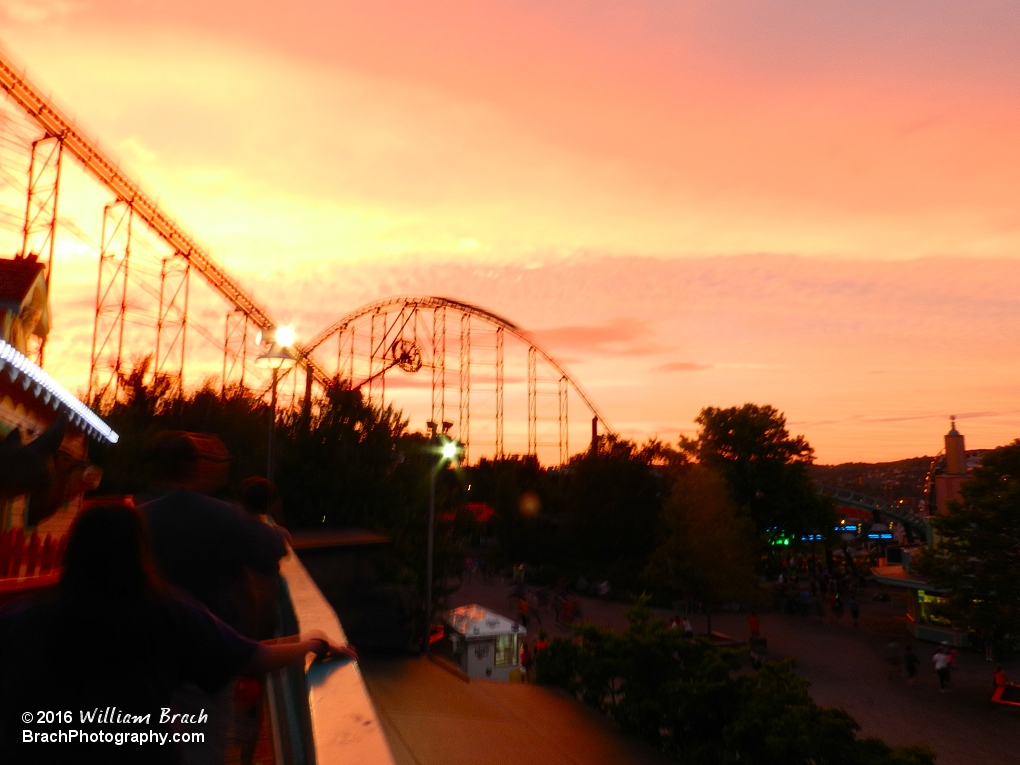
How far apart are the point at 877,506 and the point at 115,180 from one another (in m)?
47.5

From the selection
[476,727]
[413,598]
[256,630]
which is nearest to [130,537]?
[256,630]

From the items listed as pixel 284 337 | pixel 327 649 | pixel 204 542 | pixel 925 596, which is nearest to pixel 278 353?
pixel 284 337

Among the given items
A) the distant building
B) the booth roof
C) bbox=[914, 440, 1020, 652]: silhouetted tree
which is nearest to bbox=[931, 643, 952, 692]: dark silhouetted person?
bbox=[914, 440, 1020, 652]: silhouetted tree

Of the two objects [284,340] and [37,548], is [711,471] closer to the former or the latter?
[284,340]

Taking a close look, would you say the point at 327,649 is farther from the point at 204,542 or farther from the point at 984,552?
the point at 984,552

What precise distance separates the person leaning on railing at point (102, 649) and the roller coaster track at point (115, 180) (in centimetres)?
1221

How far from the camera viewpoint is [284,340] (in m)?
11.5

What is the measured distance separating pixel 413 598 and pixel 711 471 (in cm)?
2188

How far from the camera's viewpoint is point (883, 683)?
68.8 feet

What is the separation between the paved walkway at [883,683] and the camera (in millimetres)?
16125

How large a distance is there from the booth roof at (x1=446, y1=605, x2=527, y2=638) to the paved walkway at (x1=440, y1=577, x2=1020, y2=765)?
389 centimetres

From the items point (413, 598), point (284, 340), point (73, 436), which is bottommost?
point (413, 598)

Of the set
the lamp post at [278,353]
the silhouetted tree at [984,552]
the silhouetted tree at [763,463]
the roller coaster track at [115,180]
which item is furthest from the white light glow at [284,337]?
the silhouetted tree at [763,463]

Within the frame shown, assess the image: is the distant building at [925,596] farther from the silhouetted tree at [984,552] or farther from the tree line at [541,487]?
the tree line at [541,487]
